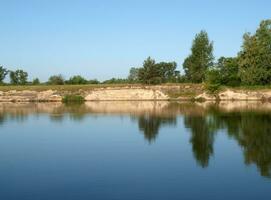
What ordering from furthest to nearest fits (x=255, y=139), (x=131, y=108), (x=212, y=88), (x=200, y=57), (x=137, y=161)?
(x=200, y=57) < (x=212, y=88) < (x=131, y=108) < (x=255, y=139) < (x=137, y=161)

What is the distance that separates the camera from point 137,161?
65.6 ft

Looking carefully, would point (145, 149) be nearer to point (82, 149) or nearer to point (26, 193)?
point (82, 149)

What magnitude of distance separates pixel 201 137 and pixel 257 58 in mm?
55042

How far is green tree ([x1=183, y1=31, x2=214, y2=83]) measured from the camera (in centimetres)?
9138

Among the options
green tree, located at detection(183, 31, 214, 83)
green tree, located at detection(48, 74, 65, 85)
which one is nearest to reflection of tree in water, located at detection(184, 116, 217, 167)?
green tree, located at detection(183, 31, 214, 83)

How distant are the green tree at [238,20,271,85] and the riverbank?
2.64 meters

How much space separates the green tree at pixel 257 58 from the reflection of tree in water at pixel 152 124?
1655 inches

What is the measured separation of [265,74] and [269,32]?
8.28 meters

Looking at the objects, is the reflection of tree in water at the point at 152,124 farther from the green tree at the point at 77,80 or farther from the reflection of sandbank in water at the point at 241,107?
the green tree at the point at 77,80

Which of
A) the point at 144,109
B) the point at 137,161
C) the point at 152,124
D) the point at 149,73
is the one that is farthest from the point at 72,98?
the point at 137,161

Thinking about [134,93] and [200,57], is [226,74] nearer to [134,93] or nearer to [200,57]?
[200,57]

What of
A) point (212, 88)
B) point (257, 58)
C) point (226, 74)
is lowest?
point (212, 88)

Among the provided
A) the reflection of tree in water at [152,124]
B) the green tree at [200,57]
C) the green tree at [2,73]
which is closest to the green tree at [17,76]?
the green tree at [2,73]

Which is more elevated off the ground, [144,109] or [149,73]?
[149,73]
